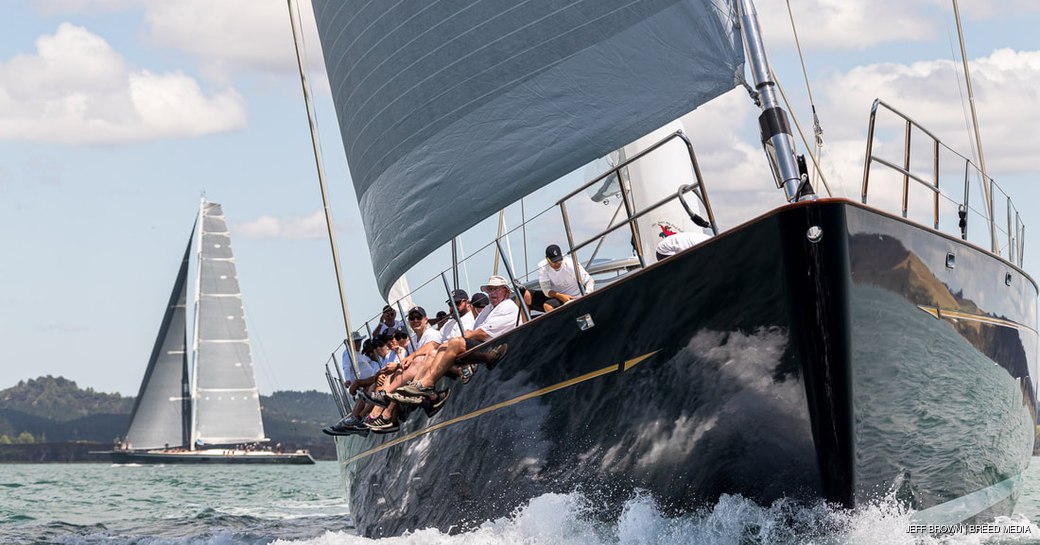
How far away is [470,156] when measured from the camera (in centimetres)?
898

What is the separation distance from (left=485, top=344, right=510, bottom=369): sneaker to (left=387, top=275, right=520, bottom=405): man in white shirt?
14 cm

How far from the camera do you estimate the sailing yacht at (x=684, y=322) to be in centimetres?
666

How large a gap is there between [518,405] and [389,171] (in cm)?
310

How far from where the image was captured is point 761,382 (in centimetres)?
672

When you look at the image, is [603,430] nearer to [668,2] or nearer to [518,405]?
[518,405]

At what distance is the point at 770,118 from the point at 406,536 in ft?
13.5

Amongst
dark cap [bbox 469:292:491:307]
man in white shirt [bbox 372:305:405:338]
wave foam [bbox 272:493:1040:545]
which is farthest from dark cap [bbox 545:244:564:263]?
man in white shirt [bbox 372:305:405:338]

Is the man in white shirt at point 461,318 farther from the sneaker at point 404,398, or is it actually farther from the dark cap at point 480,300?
the sneaker at point 404,398

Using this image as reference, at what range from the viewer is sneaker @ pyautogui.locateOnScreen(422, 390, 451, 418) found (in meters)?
8.59

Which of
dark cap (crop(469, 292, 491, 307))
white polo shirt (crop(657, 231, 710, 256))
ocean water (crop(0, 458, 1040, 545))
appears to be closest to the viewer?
ocean water (crop(0, 458, 1040, 545))

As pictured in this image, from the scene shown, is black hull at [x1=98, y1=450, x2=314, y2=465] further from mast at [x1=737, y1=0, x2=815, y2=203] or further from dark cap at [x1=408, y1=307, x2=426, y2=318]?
mast at [x1=737, y1=0, x2=815, y2=203]

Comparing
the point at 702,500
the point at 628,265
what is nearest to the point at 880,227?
the point at 702,500

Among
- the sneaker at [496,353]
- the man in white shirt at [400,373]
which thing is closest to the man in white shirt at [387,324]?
the man in white shirt at [400,373]

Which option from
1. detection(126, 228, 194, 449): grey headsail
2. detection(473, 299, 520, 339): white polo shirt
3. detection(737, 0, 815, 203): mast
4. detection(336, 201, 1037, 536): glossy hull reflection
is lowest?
detection(336, 201, 1037, 536): glossy hull reflection
